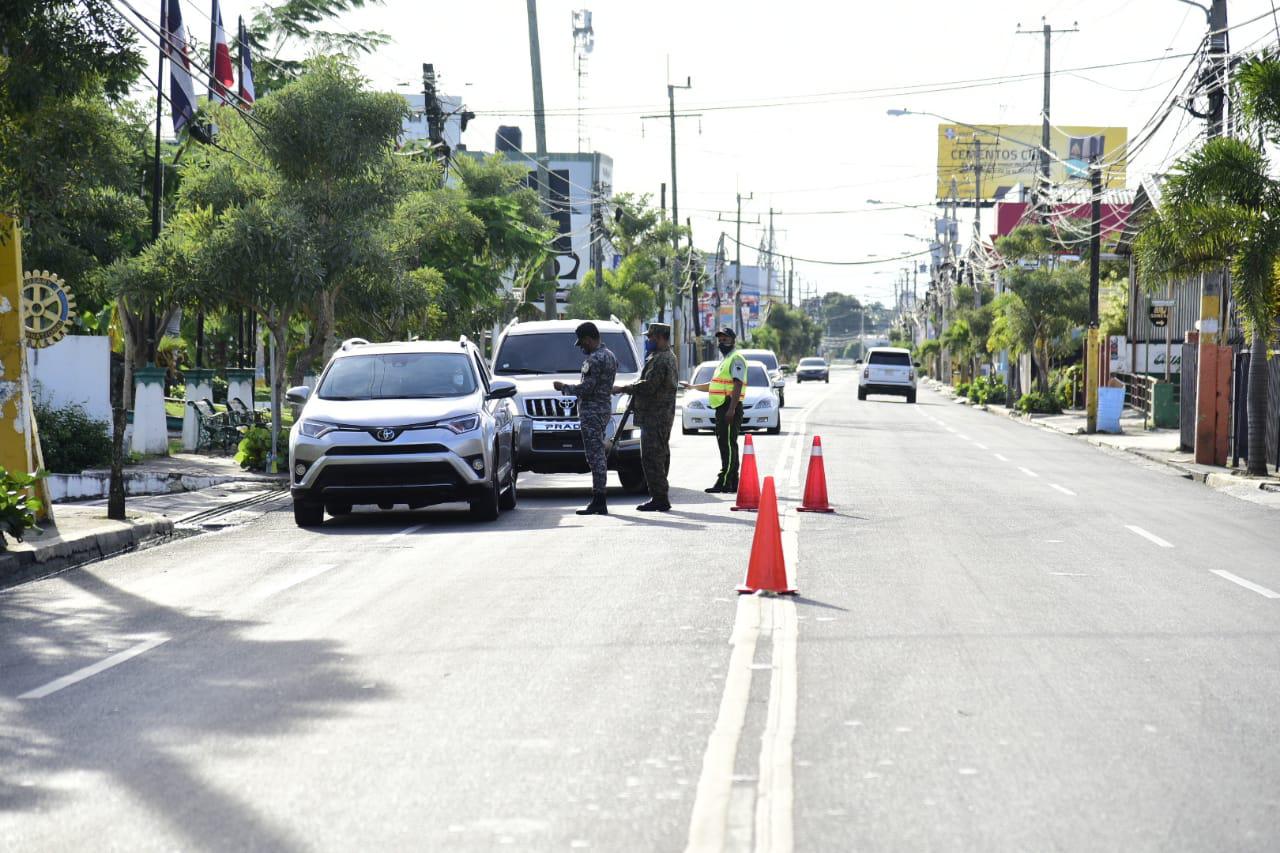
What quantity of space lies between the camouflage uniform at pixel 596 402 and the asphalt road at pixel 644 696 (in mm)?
2519

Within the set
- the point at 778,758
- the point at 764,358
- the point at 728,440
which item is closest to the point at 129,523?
the point at 728,440

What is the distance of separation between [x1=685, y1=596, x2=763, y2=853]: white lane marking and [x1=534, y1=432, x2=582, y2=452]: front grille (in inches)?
369

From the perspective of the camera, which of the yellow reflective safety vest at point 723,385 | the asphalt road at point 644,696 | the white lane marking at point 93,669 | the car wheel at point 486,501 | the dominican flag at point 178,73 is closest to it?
the asphalt road at point 644,696

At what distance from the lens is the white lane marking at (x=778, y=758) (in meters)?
5.23

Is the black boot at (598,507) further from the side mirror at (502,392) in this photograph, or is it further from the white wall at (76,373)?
the white wall at (76,373)

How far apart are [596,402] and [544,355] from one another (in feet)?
13.1

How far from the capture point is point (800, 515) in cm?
1614

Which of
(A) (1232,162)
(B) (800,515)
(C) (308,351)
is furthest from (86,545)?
(A) (1232,162)

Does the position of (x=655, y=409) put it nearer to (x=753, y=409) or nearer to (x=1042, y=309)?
(x=753, y=409)

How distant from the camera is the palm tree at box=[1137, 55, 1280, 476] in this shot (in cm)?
2292

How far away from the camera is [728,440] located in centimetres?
1850

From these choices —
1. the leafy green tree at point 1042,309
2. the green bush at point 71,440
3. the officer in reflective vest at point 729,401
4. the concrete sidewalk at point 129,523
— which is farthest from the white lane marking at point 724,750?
the leafy green tree at point 1042,309

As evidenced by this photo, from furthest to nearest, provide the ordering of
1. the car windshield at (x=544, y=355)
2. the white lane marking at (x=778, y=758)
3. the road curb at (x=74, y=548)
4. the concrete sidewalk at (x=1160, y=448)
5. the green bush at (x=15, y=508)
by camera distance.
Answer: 1. the concrete sidewalk at (x=1160, y=448)
2. the car windshield at (x=544, y=355)
3. the green bush at (x=15, y=508)
4. the road curb at (x=74, y=548)
5. the white lane marking at (x=778, y=758)

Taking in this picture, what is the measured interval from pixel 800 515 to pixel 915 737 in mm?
9629
